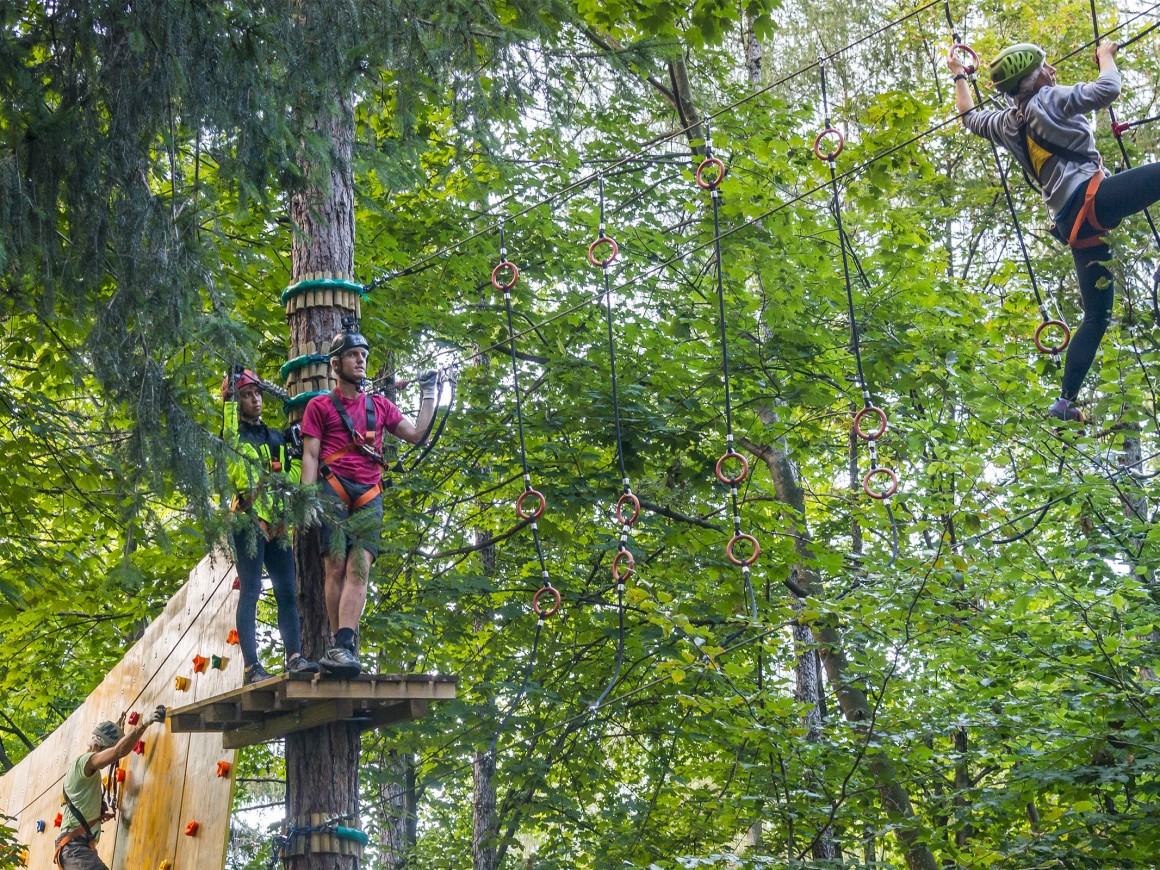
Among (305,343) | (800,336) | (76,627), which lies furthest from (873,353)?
(76,627)

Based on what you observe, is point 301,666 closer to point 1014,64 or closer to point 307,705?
point 307,705

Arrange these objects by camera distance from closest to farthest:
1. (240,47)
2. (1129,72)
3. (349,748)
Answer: (240,47), (349,748), (1129,72)

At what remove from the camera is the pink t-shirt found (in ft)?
16.7

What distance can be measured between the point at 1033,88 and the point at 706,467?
4359 millimetres

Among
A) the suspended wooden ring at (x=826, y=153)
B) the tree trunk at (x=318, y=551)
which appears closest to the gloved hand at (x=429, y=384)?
the tree trunk at (x=318, y=551)

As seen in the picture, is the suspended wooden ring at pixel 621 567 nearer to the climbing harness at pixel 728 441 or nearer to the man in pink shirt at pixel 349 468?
the climbing harness at pixel 728 441

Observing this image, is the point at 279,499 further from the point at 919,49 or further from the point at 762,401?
the point at 919,49

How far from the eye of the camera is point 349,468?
508cm

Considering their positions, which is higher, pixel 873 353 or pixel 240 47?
pixel 873 353

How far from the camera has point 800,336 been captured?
816cm

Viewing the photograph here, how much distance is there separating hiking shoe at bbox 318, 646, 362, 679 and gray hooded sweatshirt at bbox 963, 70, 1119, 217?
9.83 feet

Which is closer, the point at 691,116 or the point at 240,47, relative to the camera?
the point at 240,47

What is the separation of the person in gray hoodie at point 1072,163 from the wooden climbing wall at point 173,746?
3.59 metres

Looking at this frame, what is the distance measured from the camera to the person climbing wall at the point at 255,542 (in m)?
4.73
